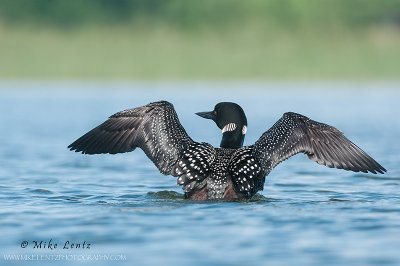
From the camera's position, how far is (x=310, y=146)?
26.0 ft

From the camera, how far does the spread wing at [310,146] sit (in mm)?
7781

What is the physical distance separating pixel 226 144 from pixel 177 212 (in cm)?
137

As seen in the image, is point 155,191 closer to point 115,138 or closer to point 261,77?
point 115,138

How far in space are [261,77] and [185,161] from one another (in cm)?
2673

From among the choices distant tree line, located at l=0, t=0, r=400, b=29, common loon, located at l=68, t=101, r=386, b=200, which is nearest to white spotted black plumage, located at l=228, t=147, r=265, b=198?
common loon, located at l=68, t=101, r=386, b=200

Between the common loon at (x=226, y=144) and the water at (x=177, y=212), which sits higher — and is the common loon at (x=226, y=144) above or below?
above

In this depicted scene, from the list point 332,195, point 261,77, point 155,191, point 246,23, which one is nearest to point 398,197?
point 332,195

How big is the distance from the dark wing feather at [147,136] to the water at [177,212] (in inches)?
15.2

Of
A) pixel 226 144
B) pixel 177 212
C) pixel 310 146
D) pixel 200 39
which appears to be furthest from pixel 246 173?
pixel 200 39

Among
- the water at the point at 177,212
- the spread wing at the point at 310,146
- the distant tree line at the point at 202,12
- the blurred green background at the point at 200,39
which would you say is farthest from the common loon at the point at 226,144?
the distant tree line at the point at 202,12

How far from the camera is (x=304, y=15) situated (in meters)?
41.3

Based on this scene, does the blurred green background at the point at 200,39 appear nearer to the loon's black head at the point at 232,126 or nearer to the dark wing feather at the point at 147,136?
the dark wing feather at the point at 147,136

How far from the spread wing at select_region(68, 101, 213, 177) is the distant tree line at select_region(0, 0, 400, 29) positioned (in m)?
32.3

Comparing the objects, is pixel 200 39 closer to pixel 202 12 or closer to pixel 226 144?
pixel 202 12
